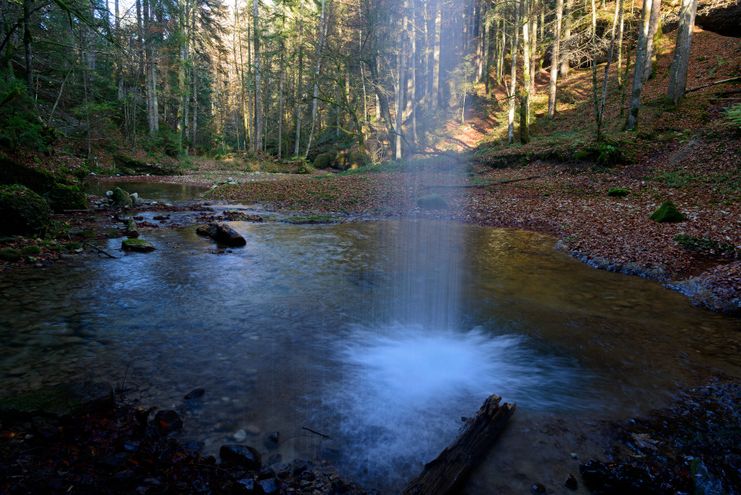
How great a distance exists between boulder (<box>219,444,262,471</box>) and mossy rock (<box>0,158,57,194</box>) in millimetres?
11008

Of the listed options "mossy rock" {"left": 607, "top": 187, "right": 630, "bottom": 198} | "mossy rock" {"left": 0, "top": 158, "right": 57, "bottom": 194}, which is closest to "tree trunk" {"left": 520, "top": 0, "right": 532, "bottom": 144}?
"mossy rock" {"left": 607, "top": 187, "right": 630, "bottom": 198}

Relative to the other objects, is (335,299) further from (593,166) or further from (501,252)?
(593,166)

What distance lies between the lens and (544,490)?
9.21ft

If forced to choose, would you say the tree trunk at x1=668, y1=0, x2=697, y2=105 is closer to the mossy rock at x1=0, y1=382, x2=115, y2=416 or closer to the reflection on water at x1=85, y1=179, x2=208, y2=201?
the reflection on water at x1=85, y1=179, x2=208, y2=201

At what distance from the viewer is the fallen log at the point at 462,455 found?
2.66 metres

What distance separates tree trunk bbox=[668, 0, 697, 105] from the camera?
1730cm

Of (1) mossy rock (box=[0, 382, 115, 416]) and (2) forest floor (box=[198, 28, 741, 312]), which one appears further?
(2) forest floor (box=[198, 28, 741, 312])

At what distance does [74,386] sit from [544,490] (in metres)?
3.90

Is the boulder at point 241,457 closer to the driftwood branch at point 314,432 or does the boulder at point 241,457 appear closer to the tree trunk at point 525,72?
the driftwood branch at point 314,432

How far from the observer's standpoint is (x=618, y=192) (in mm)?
14219

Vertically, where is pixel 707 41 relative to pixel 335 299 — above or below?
above

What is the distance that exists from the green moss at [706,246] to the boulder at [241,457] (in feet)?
31.0

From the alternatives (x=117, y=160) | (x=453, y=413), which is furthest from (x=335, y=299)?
(x=117, y=160)

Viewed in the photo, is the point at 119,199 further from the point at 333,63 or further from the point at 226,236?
the point at 333,63
